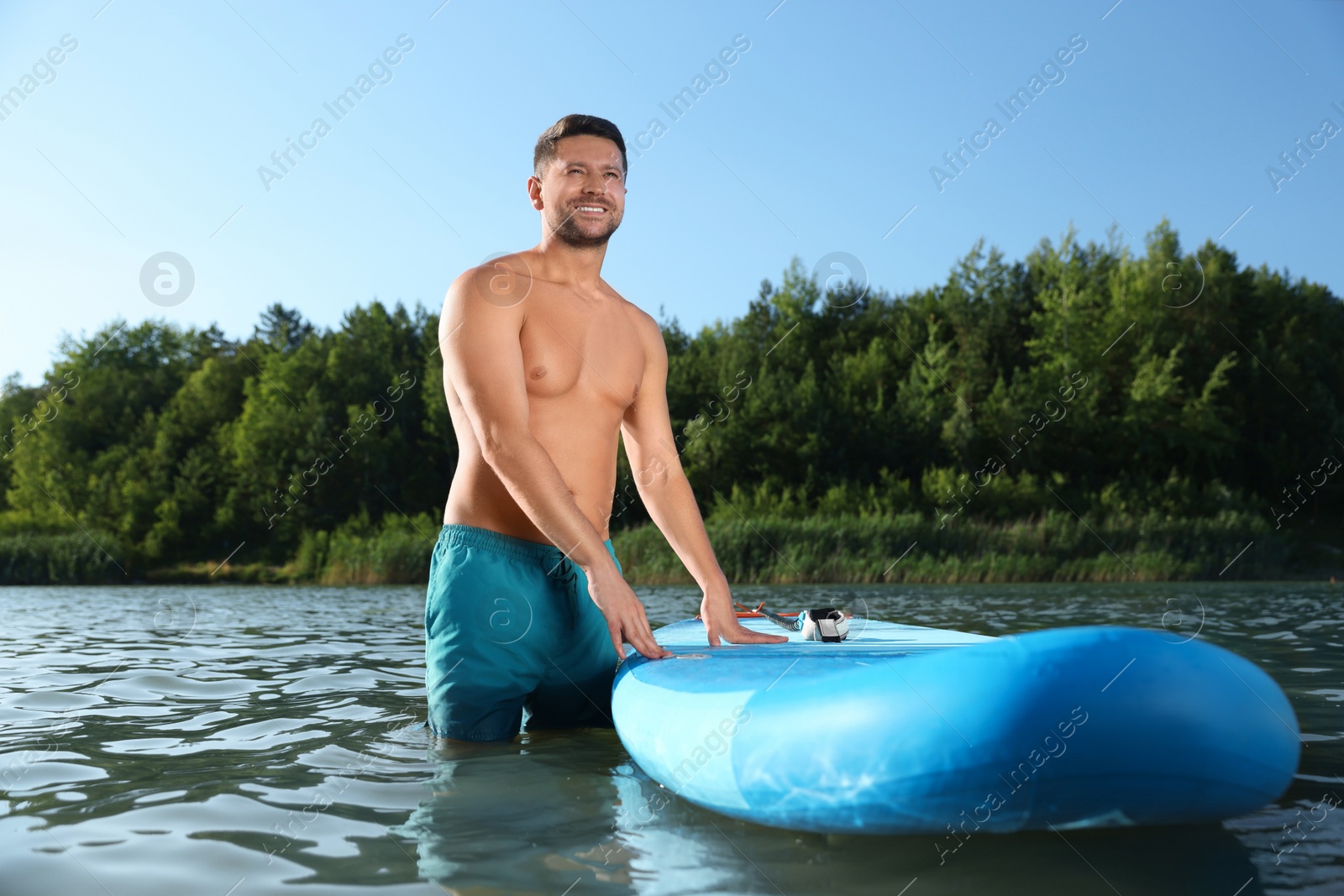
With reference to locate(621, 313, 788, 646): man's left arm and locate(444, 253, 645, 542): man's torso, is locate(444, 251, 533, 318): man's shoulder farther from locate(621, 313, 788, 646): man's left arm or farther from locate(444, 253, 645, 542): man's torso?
locate(621, 313, 788, 646): man's left arm

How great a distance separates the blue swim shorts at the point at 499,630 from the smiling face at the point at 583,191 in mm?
1035

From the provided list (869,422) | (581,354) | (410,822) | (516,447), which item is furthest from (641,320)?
(869,422)

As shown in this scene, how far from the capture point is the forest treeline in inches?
1228

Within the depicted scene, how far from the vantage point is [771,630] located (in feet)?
12.5

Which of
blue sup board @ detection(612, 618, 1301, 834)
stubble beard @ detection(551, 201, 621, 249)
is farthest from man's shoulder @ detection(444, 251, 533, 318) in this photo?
blue sup board @ detection(612, 618, 1301, 834)

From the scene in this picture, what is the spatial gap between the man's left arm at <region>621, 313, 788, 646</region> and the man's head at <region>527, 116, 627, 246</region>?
1.45ft

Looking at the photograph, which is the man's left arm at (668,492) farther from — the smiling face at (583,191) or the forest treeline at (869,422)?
the forest treeline at (869,422)

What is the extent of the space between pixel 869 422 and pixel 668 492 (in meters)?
30.2

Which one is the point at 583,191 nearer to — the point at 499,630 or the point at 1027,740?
the point at 499,630

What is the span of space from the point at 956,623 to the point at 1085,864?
6359 mm

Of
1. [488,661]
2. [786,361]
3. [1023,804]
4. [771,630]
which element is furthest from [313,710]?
[786,361]

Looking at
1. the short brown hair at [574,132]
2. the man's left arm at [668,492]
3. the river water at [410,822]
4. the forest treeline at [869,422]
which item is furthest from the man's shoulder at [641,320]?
the forest treeline at [869,422]

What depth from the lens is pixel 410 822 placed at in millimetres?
2400

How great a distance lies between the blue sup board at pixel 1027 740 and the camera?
5.79 ft
